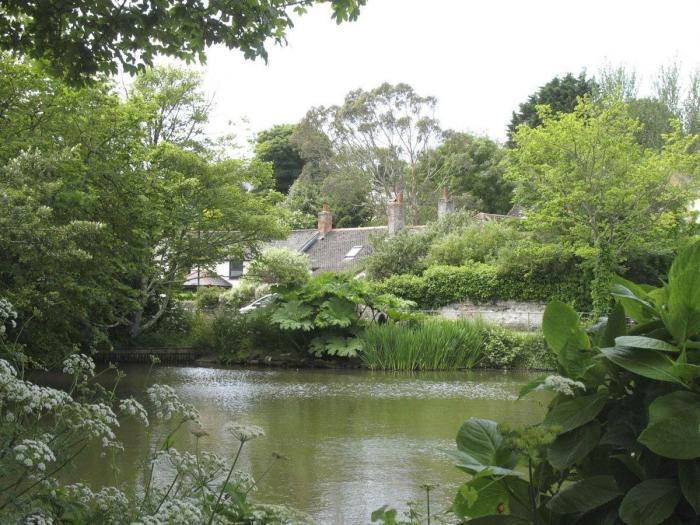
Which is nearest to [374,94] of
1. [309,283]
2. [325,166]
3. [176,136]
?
[325,166]

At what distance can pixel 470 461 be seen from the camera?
2574 millimetres

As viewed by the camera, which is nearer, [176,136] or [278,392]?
[278,392]

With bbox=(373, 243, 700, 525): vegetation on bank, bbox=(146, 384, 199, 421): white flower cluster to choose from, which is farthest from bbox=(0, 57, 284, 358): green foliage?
bbox=(373, 243, 700, 525): vegetation on bank

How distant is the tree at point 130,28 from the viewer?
17.4 ft

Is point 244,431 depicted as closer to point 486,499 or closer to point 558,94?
point 486,499

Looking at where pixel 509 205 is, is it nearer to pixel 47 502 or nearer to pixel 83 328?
pixel 83 328

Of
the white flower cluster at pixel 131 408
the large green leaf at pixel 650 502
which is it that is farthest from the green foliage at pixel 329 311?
the large green leaf at pixel 650 502

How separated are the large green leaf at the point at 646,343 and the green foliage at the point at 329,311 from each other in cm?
1554

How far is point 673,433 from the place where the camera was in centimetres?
215

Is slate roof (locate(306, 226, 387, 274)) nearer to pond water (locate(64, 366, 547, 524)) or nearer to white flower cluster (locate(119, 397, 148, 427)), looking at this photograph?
pond water (locate(64, 366, 547, 524))

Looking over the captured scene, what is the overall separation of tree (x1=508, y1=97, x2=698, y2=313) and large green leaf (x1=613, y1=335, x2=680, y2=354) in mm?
18970

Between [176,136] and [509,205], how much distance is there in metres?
28.0

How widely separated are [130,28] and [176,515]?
12.9 feet

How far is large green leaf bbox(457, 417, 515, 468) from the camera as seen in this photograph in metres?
2.62
